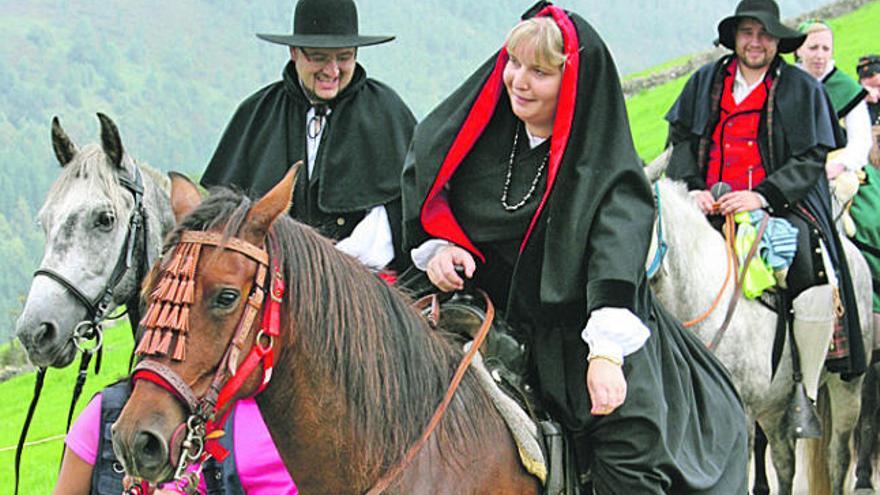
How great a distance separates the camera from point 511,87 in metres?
3.52

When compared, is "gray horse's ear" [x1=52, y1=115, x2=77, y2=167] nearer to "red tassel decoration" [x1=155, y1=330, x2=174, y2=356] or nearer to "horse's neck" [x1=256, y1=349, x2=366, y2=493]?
"horse's neck" [x1=256, y1=349, x2=366, y2=493]

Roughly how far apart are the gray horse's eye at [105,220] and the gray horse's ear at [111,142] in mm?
264

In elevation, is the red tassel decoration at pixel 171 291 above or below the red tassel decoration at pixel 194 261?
below

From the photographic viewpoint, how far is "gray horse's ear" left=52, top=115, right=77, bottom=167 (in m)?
4.67

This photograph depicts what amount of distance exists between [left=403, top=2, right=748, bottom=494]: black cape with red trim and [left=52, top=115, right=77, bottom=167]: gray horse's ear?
1.69m

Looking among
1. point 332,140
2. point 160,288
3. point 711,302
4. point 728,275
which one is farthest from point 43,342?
point 728,275

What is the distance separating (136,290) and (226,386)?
6.85 feet

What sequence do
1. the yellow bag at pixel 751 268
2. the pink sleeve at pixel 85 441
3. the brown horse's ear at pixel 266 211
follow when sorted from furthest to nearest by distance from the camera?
1. the yellow bag at pixel 751 268
2. the pink sleeve at pixel 85 441
3. the brown horse's ear at pixel 266 211

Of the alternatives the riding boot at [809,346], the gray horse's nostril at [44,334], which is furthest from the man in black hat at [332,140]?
the riding boot at [809,346]

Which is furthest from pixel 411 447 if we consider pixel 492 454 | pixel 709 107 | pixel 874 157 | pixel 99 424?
pixel 874 157

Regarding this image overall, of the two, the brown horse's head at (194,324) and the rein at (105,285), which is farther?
the rein at (105,285)

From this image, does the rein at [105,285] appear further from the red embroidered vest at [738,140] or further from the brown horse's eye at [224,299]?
the red embroidered vest at [738,140]

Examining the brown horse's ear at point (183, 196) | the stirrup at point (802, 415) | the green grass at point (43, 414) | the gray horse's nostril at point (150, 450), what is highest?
the brown horse's ear at point (183, 196)

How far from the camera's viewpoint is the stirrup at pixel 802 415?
647cm
